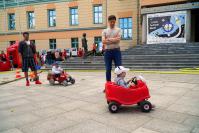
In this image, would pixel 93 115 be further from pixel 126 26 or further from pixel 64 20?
pixel 64 20

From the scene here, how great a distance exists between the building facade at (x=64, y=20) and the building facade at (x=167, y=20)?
2.78m

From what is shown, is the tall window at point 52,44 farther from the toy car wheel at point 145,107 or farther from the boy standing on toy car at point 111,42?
the toy car wheel at point 145,107

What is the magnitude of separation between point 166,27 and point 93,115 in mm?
16258

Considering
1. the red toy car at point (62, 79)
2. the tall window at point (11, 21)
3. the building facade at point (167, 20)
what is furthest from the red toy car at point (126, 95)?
the tall window at point (11, 21)

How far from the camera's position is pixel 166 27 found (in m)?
19.4

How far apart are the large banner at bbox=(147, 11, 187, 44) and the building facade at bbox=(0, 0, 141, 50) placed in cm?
304

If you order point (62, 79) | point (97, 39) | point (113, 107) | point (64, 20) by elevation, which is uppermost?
point (64, 20)

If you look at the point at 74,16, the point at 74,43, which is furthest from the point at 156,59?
the point at 74,16

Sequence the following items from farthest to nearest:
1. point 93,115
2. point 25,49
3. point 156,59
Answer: point 156,59, point 25,49, point 93,115

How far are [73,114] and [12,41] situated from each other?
98.2 ft

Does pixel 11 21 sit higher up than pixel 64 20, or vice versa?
pixel 11 21

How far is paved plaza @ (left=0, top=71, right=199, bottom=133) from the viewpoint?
159 inches

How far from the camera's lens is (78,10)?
89.7ft

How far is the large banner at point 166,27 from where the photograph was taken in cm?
1889
